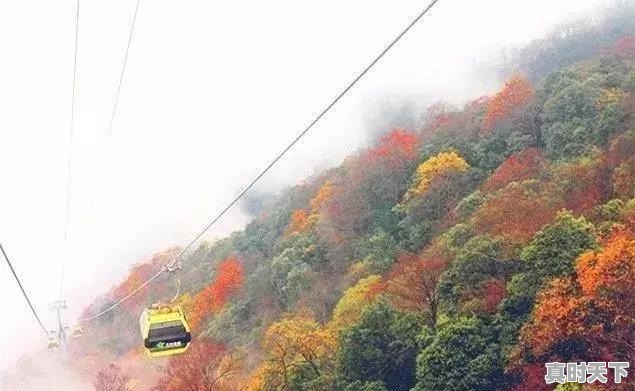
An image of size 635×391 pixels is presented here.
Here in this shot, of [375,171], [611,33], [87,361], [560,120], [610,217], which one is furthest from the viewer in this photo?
[87,361]

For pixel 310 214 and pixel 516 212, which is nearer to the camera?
pixel 516 212

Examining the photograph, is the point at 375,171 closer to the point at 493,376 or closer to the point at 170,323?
the point at 493,376

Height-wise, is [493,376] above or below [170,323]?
below

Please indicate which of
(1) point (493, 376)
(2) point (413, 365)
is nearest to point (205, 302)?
(2) point (413, 365)

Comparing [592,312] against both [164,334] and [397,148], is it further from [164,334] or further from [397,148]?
[397,148]

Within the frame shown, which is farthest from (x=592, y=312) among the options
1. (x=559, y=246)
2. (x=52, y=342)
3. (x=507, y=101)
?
(x=507, y=101)

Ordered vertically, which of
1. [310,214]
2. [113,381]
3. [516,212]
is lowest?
[516,212]

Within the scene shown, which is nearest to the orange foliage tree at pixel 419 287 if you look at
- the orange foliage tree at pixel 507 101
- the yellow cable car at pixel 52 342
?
the yellow cable car at pixel 52 342
